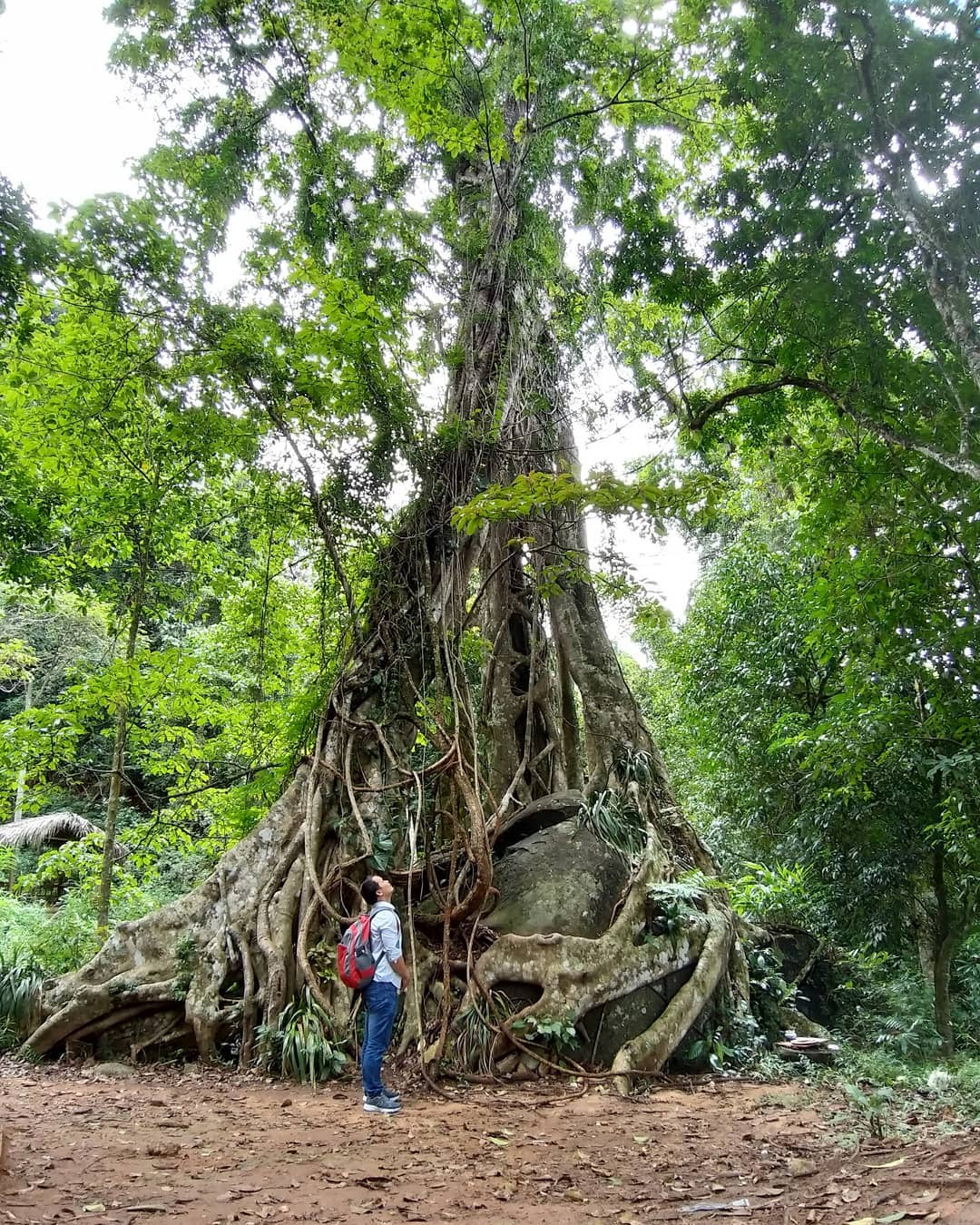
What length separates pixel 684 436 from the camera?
784cm

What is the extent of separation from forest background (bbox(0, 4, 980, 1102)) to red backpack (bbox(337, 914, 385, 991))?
62.2 inches

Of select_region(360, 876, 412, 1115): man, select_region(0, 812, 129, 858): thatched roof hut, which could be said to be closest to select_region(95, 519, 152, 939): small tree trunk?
select_region(360, 876, 412, 1115): man

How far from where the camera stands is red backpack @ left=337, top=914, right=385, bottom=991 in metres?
4.46

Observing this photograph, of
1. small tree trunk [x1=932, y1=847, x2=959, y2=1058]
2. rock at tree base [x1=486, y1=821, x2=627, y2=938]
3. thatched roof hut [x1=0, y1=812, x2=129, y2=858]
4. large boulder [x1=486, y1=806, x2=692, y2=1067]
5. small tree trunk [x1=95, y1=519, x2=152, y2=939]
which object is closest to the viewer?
large boulder [x1=486, y1=806, x2=692, y2=1067]

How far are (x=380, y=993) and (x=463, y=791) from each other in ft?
5.31

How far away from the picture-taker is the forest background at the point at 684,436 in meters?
5.04

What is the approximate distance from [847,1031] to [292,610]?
819 cm

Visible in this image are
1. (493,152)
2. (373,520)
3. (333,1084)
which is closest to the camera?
(333,1084)

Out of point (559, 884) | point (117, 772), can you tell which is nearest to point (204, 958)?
point (559, 884)

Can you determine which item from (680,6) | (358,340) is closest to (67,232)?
(358,340)

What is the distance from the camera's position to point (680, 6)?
6402 mm

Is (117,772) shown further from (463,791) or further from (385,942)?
(385,942)

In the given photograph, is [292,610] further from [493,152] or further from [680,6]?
[680,6]

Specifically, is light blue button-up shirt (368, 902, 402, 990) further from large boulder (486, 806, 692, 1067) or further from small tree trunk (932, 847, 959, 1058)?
small tree trunk (932, 847, 959, 1058)
